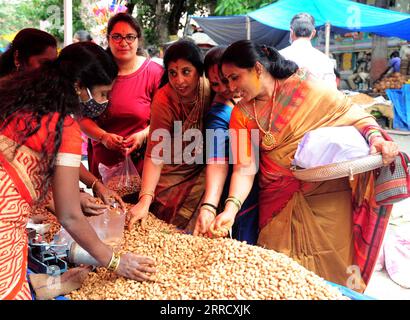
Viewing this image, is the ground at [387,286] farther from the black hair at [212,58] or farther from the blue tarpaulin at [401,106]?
the blue tarpaulin at [401,106]

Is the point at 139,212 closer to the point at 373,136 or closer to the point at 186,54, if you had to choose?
the point at 186,54

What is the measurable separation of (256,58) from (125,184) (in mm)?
1094

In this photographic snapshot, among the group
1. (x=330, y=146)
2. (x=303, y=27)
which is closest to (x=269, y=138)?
(x=330, y=146)

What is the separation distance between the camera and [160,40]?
423 inches

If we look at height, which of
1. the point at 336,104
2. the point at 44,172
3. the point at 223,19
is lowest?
the point at 44,172

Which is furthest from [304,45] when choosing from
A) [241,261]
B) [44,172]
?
[44,172]

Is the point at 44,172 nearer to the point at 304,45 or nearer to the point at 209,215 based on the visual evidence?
the point at 209,215

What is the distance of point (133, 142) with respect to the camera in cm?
266

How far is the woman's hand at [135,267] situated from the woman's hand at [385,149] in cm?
104

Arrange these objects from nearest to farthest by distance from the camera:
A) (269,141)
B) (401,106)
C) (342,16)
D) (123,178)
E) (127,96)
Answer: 1. (269,141)
2. (123,178)
3. (127,96)
4. (342,16)
5. (401,106)

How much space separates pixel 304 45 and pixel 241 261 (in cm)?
305

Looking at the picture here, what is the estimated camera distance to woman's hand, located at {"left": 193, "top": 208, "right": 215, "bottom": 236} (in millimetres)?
1955

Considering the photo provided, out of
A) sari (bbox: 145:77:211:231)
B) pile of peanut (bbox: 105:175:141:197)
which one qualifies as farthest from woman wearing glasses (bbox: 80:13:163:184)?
sari (bbox: 145:77:211:231)

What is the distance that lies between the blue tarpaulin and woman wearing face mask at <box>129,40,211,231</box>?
287 inches
